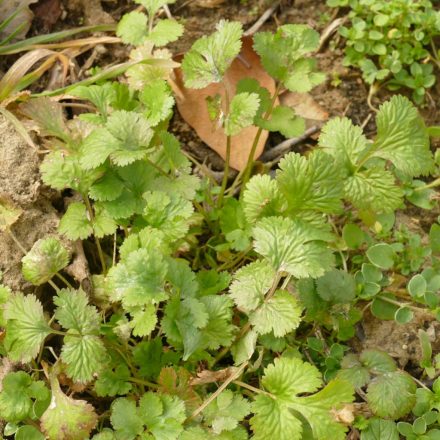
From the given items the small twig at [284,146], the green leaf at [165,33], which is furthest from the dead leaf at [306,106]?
the green leaf at [165,33]

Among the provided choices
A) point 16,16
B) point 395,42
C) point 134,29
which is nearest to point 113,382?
point 134,29

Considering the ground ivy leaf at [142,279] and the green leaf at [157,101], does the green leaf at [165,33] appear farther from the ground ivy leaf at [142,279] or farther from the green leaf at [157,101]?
the ground ivy leaf at [142,279]

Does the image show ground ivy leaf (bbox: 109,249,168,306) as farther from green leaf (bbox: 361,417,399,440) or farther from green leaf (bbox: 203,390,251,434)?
green leaf (bbox: 361,417,399,440)

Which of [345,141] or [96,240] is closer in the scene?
[345,141]

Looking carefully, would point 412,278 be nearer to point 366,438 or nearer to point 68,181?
point 366,438

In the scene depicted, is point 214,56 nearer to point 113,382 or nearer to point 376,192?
point 376,192

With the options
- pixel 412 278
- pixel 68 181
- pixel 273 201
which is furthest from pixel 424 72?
pixel 68 181
